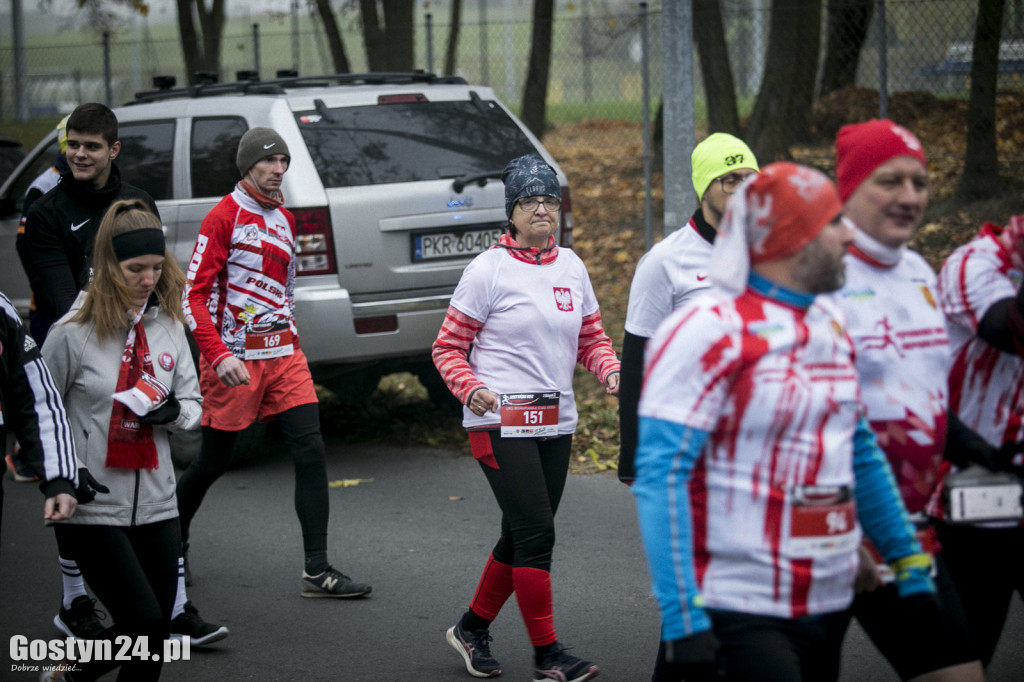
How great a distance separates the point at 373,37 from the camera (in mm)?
13477

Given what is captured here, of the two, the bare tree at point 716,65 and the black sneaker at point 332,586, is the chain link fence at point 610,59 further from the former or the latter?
the black sneaker at point 332,586

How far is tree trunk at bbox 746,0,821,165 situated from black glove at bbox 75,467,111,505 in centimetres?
982

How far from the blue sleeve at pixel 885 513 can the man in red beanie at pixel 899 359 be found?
74 millimetres

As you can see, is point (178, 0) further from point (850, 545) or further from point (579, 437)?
point (850, 545)

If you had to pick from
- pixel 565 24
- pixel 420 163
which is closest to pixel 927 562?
pixel 420 163

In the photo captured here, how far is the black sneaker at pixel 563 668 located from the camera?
4188 millimetres

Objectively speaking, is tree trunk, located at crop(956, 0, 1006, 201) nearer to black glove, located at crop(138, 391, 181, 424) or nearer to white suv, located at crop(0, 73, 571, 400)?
white suv, located at crop(0, 73, 571, 400)

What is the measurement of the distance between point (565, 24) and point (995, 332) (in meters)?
12.4

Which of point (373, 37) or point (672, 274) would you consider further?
point (373, 37)

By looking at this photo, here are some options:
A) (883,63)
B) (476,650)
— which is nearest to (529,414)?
(476,650)

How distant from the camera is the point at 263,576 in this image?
18.7 feet

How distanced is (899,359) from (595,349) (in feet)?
5.99

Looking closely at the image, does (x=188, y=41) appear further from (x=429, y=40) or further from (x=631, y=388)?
(x=631, y=388)

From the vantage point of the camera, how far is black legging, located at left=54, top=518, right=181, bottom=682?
3.58m
